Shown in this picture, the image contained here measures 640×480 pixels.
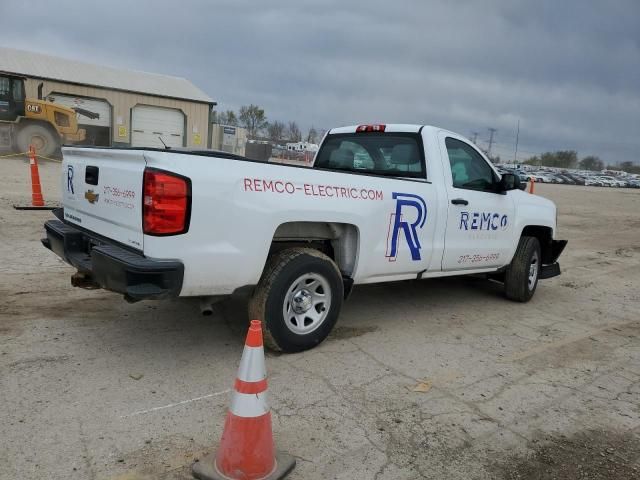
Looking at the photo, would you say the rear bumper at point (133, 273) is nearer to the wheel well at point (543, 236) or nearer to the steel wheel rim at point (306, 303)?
the steel wheel rim at point (306, 303)

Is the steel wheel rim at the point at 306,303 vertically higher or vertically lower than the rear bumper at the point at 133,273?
lower

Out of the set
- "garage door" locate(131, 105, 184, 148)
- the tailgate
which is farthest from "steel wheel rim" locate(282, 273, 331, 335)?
"garage door" locate(131, 105, 184, 148)

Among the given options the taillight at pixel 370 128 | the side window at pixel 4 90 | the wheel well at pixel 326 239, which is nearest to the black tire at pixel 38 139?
the side window at pixel 4 90

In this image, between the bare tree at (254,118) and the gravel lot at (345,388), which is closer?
the gravel lot at (345,388)

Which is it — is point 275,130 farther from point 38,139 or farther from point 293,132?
point 38,139

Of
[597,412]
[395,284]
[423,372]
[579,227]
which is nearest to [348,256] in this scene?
[423,372]

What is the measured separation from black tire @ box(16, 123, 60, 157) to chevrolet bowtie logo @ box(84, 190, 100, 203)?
936 inches

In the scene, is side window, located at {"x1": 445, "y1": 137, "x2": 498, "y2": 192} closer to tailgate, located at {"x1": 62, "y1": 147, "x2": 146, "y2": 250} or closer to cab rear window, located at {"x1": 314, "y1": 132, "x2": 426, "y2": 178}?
cab rear window, located at {"x1": 314, "y1": 132, "x2": 426, "y2": 178}

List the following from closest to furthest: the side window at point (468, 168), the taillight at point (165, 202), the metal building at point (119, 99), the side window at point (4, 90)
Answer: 1. the taillight at point (165, 202)
2. the side window at point (468, 168)
3. the side window at point (4, 90)
4. the metal building at point (119, 99)

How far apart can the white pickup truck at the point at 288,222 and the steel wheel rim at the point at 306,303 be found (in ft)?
0.04

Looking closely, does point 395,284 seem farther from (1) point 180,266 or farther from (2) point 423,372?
(1) point 180,266

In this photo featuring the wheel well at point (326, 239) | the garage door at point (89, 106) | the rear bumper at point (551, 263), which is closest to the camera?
the wheel well at point (326, 239)

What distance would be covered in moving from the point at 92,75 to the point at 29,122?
9.45m

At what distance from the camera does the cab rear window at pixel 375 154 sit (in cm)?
521
